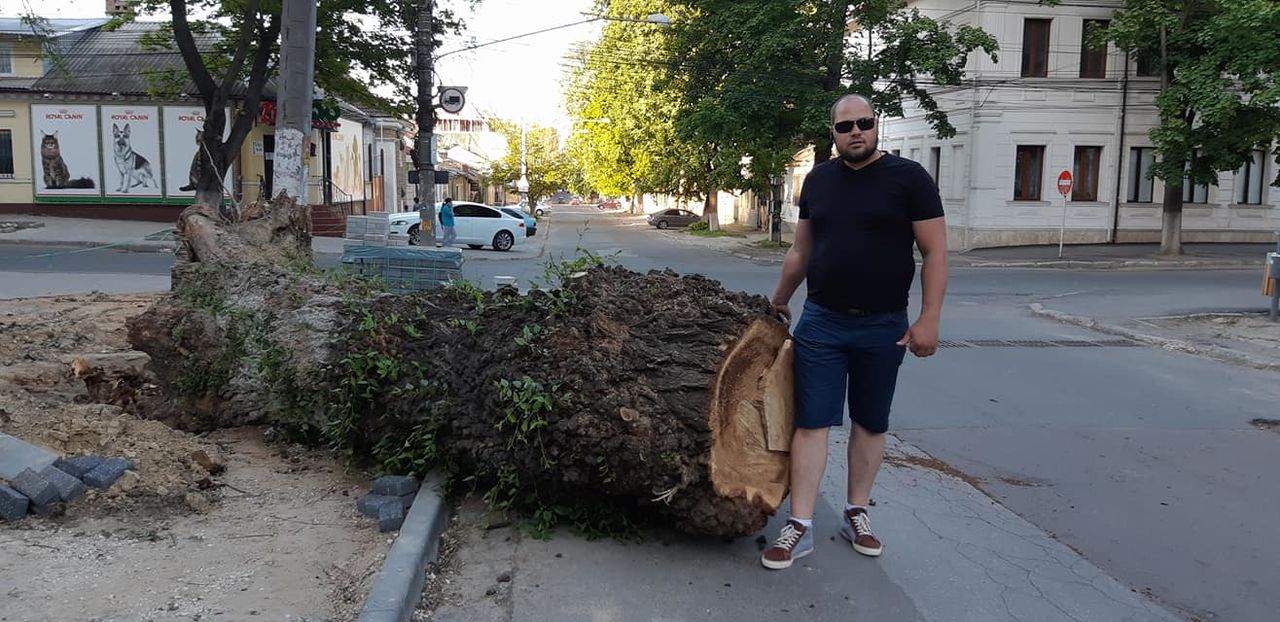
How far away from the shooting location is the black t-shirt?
149 inches

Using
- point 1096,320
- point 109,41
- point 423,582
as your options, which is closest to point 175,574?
point 423,582

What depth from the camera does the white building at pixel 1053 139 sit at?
27812mm

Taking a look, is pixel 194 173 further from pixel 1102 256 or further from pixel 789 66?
pixel 1102 256

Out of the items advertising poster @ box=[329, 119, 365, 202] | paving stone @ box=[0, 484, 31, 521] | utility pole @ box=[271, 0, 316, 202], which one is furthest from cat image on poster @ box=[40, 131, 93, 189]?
paving stone @ box=[0, 484, 31, 521]

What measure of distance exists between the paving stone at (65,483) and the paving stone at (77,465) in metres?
0.05

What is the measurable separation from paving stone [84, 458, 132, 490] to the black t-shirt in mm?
3313

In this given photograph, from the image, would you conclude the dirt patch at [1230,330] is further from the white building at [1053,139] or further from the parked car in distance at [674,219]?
the parked car in distance at [674,219]

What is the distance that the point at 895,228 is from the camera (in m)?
3.81

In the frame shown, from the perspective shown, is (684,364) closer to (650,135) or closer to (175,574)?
(175,574)

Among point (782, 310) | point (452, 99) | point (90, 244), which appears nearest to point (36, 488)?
point (782, 310)

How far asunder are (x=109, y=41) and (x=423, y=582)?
110 feet

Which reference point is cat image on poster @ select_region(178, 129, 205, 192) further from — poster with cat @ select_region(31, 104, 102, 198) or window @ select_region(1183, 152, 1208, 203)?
window @ select_region(1183, 152, 1208, 203)

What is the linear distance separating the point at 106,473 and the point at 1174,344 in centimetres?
1048

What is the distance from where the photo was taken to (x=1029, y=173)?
94.2ft
